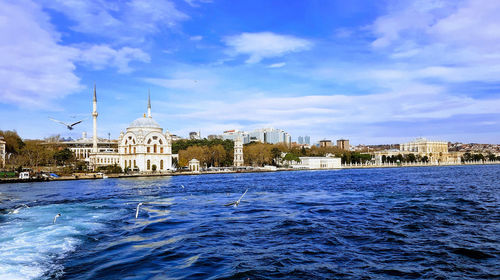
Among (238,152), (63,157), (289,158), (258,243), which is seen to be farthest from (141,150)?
(258,243)

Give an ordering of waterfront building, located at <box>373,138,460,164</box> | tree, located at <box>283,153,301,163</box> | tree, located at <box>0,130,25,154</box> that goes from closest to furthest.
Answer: tree, located at <box>0,130,25,154</box>, tree, located at <box>283,153,301,163</box>, waterfront building, located at <box>373,138,460,164</box>

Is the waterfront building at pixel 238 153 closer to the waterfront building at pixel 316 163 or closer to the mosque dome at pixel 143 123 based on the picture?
the waterfront building at pixel 316 163

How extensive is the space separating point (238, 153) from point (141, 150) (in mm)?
29292

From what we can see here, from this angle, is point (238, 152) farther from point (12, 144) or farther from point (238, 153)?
point (12, 144)

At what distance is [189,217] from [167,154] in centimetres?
5856

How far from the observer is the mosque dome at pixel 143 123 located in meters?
74.0

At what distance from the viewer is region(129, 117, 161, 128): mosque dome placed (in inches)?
2913

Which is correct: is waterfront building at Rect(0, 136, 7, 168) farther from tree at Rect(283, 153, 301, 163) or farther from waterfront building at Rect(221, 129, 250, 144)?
waterfront building at Rect(221, 129, 250, 144)

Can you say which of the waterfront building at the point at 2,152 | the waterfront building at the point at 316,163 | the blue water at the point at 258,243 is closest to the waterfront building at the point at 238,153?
the waterfront building at the point at 316,163

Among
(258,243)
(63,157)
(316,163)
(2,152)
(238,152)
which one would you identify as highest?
(2,152)

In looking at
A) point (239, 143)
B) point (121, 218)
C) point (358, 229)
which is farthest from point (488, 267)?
point (239, 143)

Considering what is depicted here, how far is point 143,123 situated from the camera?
7438 centimetres

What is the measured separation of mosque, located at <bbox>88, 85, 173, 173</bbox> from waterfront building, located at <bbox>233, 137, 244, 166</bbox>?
73.2ft

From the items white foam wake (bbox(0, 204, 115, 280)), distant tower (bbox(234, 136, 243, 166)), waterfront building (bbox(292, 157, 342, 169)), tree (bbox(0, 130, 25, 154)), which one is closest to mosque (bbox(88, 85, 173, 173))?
tree (bbox(0, 130, 25, 154))
